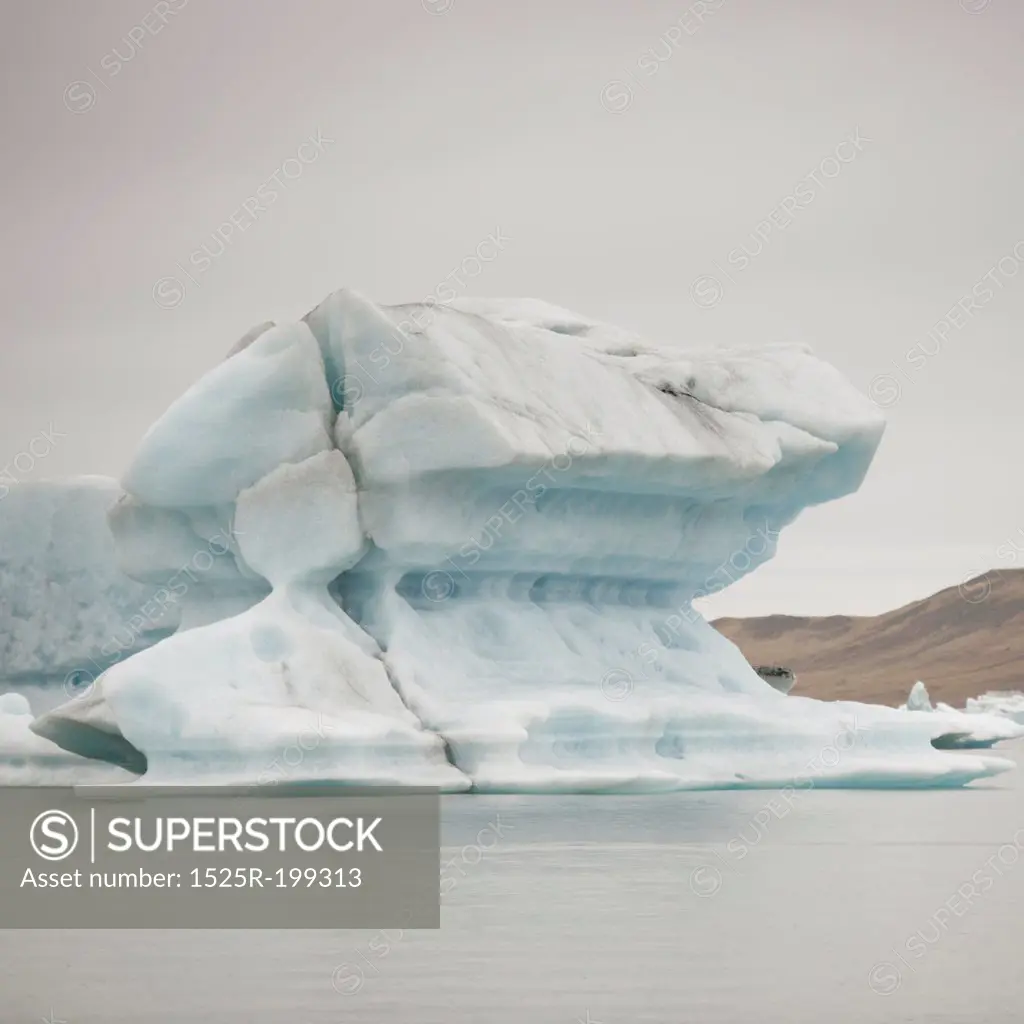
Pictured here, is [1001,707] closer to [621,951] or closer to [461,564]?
[461,564]

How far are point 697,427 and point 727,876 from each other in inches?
300

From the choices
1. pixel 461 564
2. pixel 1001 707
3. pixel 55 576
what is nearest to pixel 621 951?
pixel 461 564

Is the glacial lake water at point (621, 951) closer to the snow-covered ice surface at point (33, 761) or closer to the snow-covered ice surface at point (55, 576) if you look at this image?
the snow-covered ice surface at point (33, 761)

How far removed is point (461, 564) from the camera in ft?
63.0

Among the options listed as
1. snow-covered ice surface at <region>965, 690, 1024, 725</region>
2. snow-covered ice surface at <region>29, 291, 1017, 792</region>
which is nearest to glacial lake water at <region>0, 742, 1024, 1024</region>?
snow-covered ice surface at <region>29, 291, 1017, 792</region>

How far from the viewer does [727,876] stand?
13375 mm

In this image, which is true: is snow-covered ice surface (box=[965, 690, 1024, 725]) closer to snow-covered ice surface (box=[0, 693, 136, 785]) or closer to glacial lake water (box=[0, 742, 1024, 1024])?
snow-covered ice surface (box=[0, 693, 136, 785])

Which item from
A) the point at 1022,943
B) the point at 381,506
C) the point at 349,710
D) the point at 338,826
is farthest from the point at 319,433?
the point at 1022,943

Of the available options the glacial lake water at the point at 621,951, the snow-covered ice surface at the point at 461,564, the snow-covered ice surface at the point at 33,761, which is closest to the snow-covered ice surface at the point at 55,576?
the snow-covered ice surface at the point at 461,564

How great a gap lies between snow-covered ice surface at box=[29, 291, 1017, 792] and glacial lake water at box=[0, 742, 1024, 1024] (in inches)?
98.0

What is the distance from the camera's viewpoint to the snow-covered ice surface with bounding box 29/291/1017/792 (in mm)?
17219

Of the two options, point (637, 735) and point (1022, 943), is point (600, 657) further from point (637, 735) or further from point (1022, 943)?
point (1022, 943)

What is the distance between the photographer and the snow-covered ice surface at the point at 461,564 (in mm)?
17219

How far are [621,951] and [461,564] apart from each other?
8936 mm
